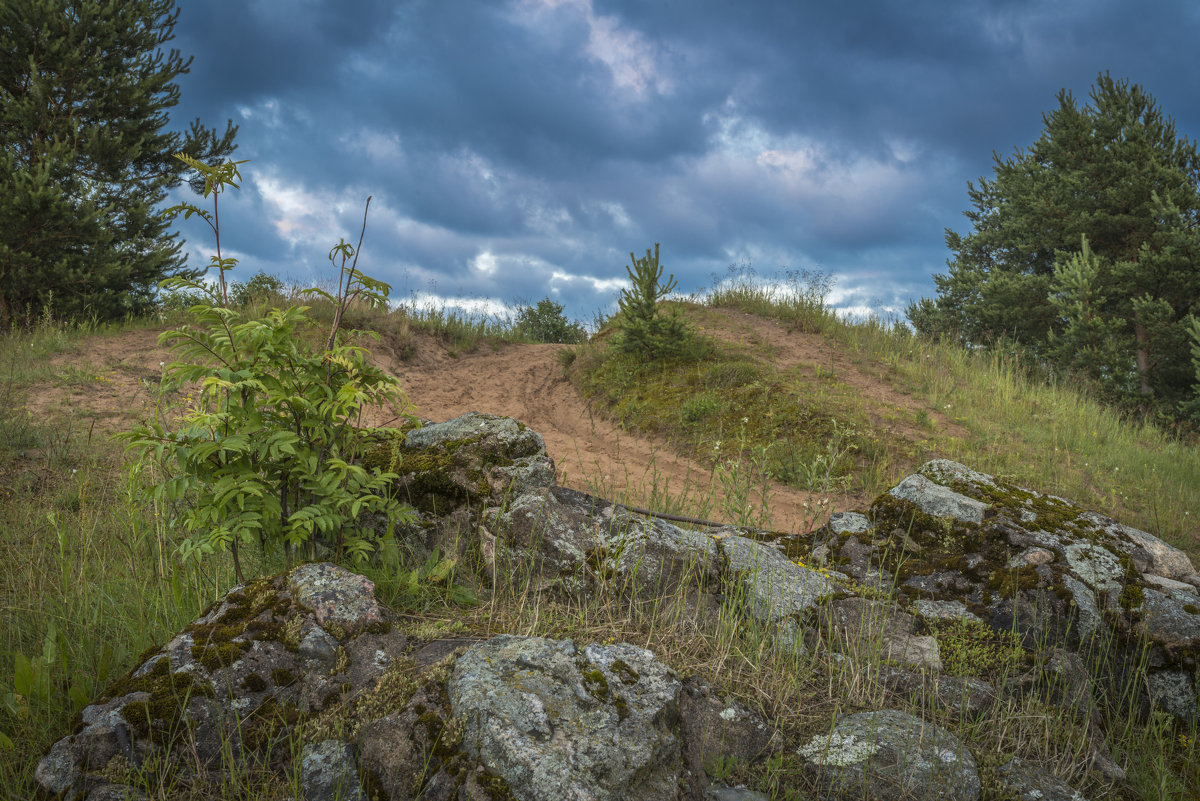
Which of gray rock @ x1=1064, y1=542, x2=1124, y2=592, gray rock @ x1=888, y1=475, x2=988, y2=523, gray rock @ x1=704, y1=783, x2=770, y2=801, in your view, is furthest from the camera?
gray rock @ x1=888, y1=475, x2=988, y2=523

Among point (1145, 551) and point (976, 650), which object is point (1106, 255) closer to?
point (1145, 551)

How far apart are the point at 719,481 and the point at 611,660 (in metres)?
5.91

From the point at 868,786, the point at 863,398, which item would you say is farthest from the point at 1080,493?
the point at 868,786

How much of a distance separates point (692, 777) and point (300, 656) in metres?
1.68

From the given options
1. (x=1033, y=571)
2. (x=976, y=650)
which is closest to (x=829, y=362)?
(x=1033, y=571)

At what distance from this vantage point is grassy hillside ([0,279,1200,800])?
3.05 metres

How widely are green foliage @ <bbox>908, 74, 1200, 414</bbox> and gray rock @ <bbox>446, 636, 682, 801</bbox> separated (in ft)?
54.1

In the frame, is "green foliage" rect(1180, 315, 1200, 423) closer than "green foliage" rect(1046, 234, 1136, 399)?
Yes

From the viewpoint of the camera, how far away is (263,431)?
3203 mm

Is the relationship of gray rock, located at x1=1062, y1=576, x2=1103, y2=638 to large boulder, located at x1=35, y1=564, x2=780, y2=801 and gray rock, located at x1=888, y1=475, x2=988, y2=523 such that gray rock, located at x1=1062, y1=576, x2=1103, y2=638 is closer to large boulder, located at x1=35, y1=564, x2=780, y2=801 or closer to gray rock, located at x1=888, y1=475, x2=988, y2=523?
gray rock, located at x1=888, y1=475, x2=988, y2=523

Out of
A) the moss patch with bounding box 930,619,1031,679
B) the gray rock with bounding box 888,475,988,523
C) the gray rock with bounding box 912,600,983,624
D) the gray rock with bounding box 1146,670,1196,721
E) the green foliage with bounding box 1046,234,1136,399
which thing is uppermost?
the green foliage with bounding box 1046,234,1136,399

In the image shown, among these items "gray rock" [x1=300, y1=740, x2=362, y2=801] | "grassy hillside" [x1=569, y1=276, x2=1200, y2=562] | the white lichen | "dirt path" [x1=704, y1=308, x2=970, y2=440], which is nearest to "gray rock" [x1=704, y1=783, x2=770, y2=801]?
the white lichen

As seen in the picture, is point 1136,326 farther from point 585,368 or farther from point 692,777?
point 692,777

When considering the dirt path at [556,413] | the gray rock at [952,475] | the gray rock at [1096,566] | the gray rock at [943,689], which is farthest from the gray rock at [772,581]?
the dirt path at [556,413]
